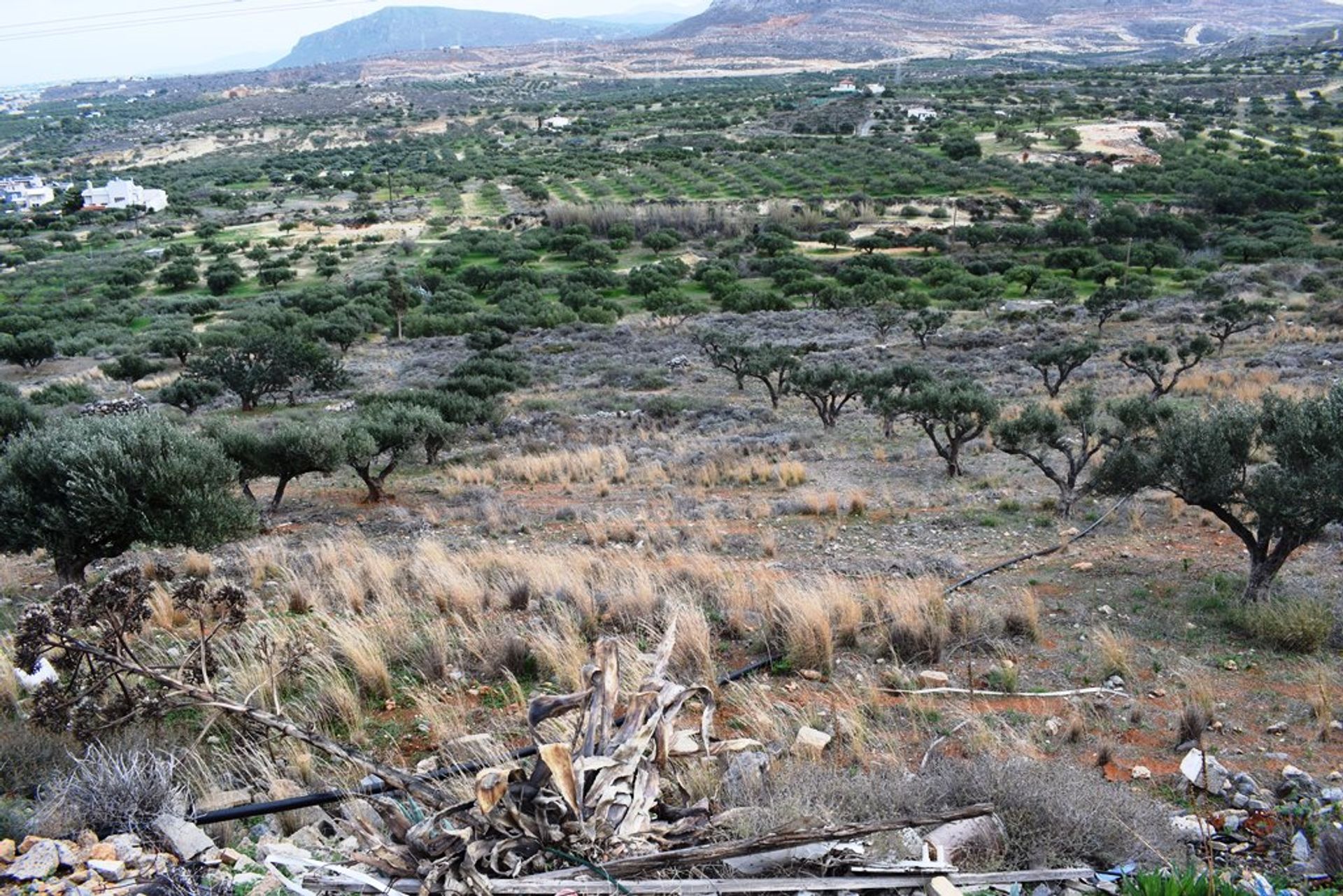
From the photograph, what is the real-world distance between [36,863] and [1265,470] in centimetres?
1095

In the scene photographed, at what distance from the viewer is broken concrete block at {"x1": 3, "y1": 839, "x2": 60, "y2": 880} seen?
12.2 feet

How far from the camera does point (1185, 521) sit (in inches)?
524

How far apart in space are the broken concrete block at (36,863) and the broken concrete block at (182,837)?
1.33 ft

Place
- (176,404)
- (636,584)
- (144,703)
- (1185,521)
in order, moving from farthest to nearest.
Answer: (176,404), (1185,521), (636,584), (144,703)

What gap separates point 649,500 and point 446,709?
10747mm

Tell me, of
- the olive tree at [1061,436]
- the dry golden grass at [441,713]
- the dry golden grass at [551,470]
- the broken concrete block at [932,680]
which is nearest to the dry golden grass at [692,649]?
the dry golden grass at [441,713]

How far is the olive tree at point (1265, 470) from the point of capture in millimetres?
8883

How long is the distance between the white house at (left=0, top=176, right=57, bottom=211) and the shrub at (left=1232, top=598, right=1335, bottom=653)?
9951cm

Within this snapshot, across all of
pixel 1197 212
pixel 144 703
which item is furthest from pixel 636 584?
pixel 1197 212

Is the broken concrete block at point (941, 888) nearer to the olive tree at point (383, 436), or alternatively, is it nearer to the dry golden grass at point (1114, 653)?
the dry golden grass at point (1114, 653)

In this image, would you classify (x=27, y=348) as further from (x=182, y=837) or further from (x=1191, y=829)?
(x=1191, y=829)

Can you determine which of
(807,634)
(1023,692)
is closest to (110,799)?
(807,634)

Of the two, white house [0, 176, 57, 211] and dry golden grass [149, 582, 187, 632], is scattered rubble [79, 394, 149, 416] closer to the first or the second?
dry golden grass [149, 582, 187, 632]

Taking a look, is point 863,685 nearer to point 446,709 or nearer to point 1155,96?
point 446,709
